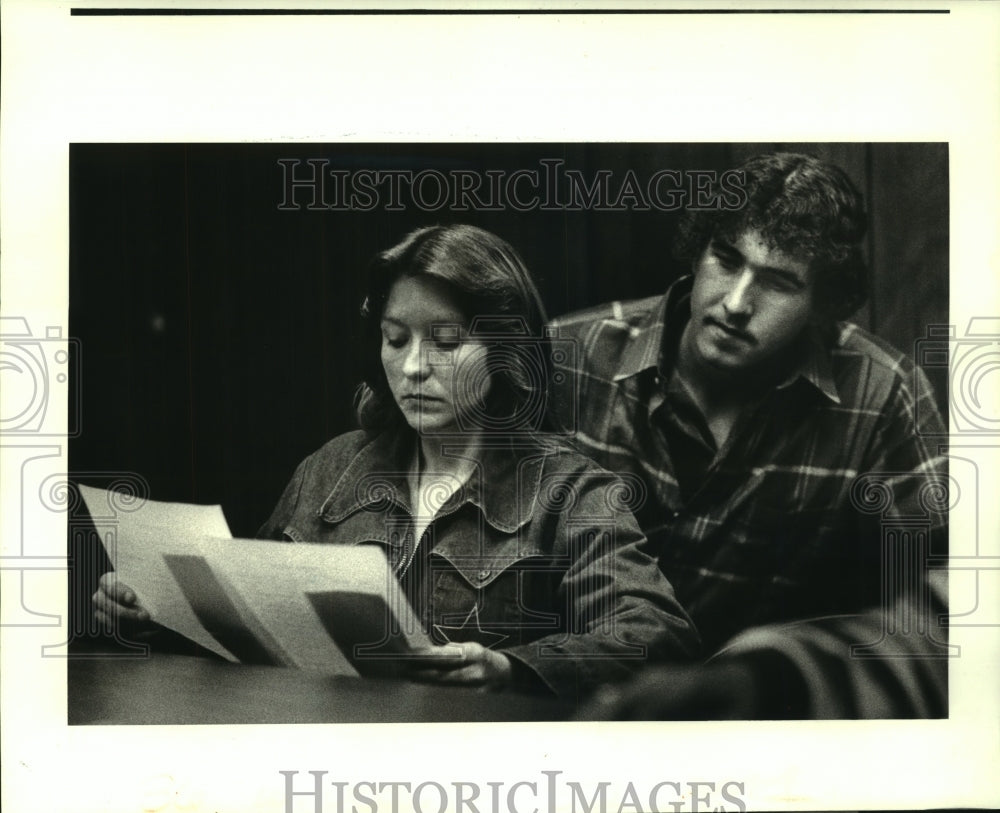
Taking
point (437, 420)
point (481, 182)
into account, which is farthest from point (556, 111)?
point (437, 420)

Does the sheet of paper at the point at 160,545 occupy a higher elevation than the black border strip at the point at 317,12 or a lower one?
lower

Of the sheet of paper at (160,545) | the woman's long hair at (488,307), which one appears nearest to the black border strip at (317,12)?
the woman's long hair at (488,307)

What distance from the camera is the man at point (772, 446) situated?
4.27 metres

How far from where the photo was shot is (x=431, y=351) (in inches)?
169

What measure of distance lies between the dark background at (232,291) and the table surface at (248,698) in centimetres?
54

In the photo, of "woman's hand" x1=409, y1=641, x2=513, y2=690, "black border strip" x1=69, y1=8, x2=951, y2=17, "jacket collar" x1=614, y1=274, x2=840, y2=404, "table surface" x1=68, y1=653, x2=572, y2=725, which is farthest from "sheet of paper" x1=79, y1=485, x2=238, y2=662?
"black border strip" x1=69, y1=8, x2=951, y2=17

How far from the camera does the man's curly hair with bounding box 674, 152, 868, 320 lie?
4297 mm

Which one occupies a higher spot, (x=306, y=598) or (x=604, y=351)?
(x=604, y=351)

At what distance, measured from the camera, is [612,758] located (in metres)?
4.29

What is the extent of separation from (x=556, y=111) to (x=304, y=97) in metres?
0.88

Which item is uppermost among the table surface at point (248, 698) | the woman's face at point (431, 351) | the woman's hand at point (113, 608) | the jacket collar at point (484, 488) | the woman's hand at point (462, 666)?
the woman's face at point (431, 351)

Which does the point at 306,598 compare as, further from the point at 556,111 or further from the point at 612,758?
the point at 556,111

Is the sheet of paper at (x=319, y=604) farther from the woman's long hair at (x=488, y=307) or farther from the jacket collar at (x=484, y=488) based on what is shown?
the woman's long hair at (x=488, y=307)

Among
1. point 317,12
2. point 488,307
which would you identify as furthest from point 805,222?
point 317,12
